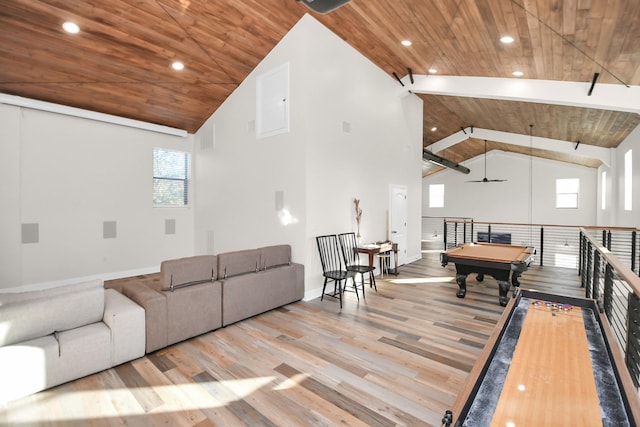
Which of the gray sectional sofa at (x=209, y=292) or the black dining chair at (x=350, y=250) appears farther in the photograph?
the black dining chair at (x=350, y=250)

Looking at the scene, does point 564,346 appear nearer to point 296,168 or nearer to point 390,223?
point 296,168

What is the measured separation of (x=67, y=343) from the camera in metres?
2.65

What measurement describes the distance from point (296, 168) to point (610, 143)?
354 inches

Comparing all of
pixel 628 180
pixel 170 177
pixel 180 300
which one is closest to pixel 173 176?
pixel 170 177

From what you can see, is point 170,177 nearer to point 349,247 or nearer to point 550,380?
point 349,247

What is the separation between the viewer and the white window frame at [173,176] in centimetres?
720

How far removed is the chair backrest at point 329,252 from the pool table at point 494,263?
1.73 m

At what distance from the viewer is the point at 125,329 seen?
300cm

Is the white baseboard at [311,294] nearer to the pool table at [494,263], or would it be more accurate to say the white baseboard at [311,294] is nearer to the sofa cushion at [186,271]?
the sofa cushion at [186,271]

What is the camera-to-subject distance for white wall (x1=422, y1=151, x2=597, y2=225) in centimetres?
1258

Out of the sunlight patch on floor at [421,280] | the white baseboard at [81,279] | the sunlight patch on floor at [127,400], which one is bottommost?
the sunlight patch on floor at [127,400]

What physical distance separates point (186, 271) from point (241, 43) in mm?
3867

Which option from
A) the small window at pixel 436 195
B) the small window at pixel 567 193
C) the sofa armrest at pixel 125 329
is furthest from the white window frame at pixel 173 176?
the small window at pixel 567 193

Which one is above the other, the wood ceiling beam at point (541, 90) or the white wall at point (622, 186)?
the wood ceiling beam at point (541, 90)
